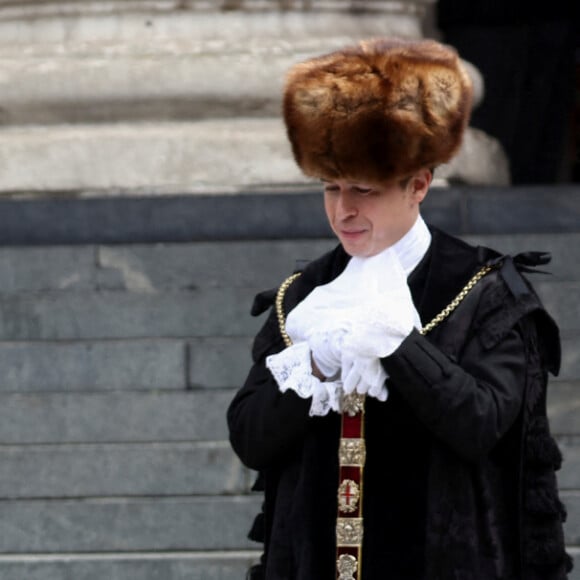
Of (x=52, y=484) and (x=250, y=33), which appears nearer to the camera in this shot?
(x=52, y=484)

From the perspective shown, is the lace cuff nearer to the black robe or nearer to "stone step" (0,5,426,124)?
the black robe

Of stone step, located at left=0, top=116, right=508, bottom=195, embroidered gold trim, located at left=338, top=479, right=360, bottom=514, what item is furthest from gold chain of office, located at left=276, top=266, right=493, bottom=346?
stone step, located at left=0, top=116, right=508, bottom=195

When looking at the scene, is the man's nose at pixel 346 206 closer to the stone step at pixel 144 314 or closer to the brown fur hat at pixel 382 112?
the brown fur hat at pixel 382 112

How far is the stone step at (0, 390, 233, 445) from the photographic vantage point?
7.38 metres

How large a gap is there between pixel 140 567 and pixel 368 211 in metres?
3.03

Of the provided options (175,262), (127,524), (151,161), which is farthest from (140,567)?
(151,161)

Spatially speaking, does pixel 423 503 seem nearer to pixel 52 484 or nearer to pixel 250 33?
pixel 52 484

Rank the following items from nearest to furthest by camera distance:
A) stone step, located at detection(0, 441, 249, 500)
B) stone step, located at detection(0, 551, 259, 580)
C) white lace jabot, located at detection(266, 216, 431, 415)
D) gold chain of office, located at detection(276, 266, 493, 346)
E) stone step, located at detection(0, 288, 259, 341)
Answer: white lace jabot, located at detection(266, 216, 431, 415) → gold chain of office, located at detection(276, 266, 493, 346) → stone step, located at detection(0, 551, 259, 580) → stone step, located at detection(0, 441, 249, 500) → stone step, located at detection(0, 288, 259, 341)

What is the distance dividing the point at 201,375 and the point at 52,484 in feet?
2.23

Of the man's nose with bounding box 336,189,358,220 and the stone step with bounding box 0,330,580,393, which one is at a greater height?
the man's nose with bounding box 336,189,358,220

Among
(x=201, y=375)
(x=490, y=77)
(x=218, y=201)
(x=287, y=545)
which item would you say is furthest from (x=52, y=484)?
(x=490, y=77)

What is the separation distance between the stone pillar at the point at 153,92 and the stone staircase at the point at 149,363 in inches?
20.4

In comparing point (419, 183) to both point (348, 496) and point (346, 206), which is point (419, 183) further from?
point (348, 496)

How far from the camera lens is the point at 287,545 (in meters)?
4.52
